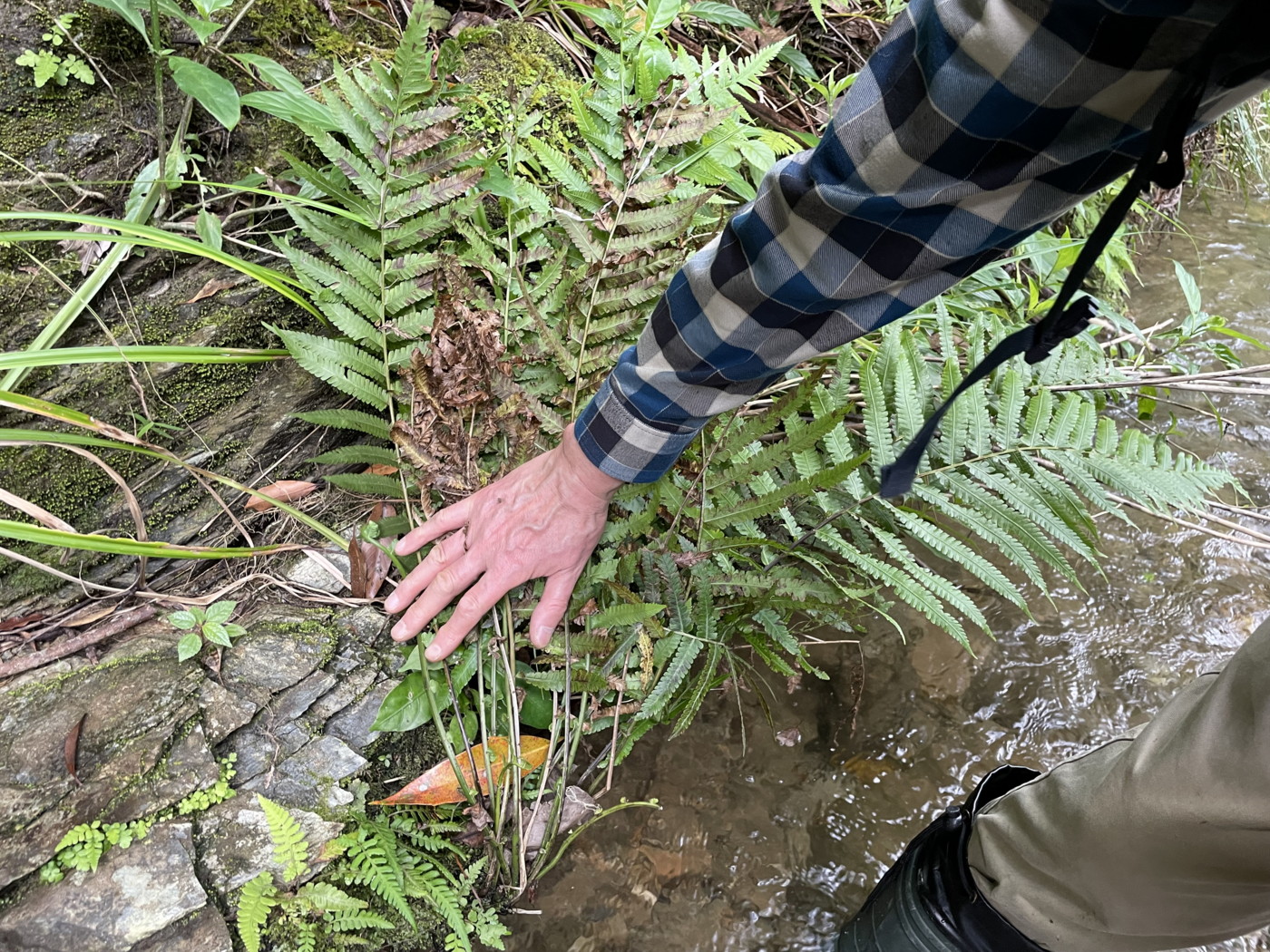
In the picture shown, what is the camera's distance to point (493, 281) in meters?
2.21

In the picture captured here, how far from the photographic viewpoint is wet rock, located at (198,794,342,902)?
1.62 meters

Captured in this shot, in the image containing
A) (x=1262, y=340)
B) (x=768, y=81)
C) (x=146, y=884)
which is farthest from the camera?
(x=1262, y=340)

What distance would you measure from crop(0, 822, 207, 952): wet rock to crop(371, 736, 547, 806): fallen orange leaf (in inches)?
16.7

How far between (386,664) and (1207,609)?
119 inches

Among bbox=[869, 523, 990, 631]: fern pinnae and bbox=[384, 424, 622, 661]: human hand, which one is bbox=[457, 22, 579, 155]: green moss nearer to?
bbox=[384, 424, 622, 661]: human hand

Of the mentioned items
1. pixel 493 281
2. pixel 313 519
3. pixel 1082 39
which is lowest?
pixel 313 519

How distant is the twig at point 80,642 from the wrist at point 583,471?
119cm

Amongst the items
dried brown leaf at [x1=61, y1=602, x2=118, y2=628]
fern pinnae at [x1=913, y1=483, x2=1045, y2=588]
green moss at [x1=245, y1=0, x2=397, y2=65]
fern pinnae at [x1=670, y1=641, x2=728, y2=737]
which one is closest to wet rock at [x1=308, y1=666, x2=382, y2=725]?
dried brown leaf at [x1=61, y1=602, x2=118, y2=628]

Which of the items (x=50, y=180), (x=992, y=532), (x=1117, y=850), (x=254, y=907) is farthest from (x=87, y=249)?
(x=1117, y=850)

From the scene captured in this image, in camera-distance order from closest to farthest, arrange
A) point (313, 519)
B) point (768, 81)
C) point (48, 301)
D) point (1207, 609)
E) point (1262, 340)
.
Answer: point (48, 301)
point (313, 519)
point (1207, 609)
point (768, 81)
point (1262, 340)

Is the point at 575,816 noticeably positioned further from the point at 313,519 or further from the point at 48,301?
the point at 48,301

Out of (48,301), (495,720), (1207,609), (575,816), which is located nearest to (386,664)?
(495,720)

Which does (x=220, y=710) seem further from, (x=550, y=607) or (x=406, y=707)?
(x=550, y=607)

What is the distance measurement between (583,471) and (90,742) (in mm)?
1288
